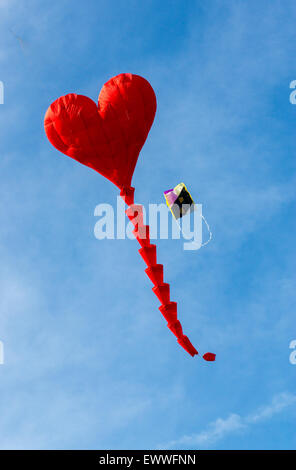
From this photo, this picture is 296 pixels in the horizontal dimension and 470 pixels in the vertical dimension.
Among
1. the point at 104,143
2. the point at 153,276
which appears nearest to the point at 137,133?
the point at 104,143

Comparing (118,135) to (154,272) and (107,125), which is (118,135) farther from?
(154,272)

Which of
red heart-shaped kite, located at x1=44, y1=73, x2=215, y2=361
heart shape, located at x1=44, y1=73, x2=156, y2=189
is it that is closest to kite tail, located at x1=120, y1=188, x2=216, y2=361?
red heart-shaped kite, located at x1=44, y1=73, x2=215, y2=361

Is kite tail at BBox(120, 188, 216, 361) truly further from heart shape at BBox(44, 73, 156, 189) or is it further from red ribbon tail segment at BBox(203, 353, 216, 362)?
heart shape at BBox(44, 73, 156, 189)

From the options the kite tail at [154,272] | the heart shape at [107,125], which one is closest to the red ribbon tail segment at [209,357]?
the kite tail at [154,272]

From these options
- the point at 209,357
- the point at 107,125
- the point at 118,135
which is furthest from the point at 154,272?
the point at 107,125

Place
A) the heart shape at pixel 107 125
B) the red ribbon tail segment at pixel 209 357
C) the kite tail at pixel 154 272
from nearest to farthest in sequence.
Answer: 1. the heart shape at pixel 107 125
2. the kite tail at pixel 154 272
3. the red ribbon tail segment at pixel 209 357

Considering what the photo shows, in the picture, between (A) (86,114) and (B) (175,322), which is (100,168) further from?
(B) (175,322)

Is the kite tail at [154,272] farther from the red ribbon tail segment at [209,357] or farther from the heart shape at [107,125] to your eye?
the heart shape at [107,125]
